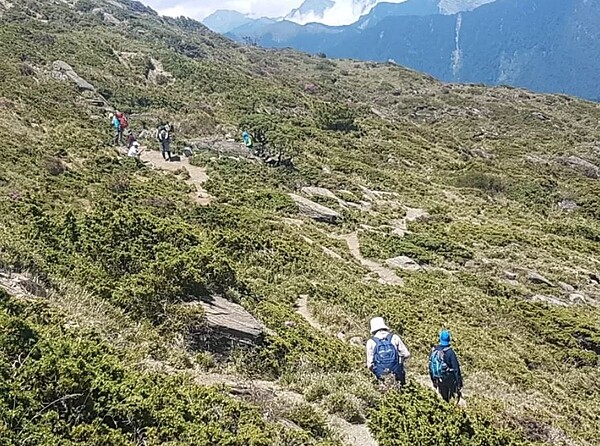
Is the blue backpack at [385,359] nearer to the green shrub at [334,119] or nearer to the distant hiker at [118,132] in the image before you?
the distant hiker at [118,132]

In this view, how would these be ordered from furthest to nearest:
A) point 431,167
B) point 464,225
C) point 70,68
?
1. point 431,167
2. point 70,68
3. point 464,225

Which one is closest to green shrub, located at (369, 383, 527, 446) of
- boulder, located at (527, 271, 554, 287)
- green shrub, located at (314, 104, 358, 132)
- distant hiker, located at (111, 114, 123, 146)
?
boulder, located at (527, 271, 554, 287)

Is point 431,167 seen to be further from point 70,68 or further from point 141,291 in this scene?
point 141,291

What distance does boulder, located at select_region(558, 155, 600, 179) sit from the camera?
52.9 meters

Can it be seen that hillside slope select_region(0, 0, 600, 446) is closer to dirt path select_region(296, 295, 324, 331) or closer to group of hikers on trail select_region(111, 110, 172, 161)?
dirt path select_region(296, 295, 324, 331)

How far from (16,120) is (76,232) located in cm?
1737

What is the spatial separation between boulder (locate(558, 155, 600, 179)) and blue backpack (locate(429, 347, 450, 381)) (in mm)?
50313

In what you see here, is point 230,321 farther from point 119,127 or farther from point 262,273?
point 119,127

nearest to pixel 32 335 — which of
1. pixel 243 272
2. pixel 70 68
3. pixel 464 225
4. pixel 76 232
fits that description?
pixel 76 232

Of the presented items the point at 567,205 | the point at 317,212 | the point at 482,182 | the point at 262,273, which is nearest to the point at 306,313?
the point at 262,273

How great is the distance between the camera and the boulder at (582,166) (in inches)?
2083

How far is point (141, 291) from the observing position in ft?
31.4

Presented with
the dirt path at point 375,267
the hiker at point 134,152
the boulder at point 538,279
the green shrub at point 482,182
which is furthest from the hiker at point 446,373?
the green shrub at point 482,182

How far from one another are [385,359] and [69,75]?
36853 mm
